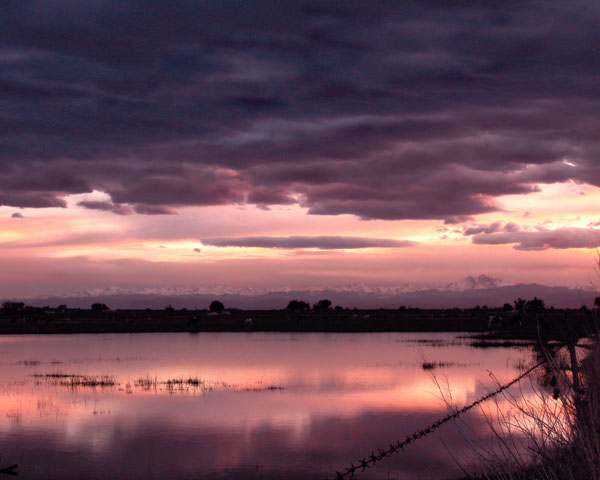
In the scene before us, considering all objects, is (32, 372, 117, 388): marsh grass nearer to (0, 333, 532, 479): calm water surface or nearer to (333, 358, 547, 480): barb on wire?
(0, 333, 532, 479): calm water surface

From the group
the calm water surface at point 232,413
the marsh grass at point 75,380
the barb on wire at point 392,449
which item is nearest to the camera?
the barb on wire at point 392,449

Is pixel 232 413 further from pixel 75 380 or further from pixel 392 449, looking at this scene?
pixel 392 449

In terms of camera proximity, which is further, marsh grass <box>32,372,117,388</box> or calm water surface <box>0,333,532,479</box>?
marsh grass <box>32,372,117,388</box>

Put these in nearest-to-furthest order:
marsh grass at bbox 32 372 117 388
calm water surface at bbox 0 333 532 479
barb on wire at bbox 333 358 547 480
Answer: barb on wire at bbox 333 358 547 480
calm water surface at bbox 0 333 532 479
marsh grass at bbox 32 372 117 388

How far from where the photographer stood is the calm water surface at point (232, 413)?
19125mm

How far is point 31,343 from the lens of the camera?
234 feet

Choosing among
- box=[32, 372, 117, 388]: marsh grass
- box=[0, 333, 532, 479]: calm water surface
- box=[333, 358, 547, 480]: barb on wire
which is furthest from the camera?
box=[32, 372, 117, 388]: marsh grass

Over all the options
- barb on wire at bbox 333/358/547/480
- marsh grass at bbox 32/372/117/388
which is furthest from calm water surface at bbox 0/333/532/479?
barb on wire at bbox 333/358/547/480

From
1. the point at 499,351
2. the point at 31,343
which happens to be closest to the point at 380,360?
the point at 499,351

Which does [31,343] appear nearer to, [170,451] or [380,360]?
[380,360]

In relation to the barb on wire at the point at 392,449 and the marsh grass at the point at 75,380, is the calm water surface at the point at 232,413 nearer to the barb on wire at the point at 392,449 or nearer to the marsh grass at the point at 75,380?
the marsh grass at the point at 75,380

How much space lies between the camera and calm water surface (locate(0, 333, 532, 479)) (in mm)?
19125

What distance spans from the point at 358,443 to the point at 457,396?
9.73 meters

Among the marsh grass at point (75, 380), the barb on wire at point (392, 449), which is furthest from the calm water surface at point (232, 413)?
the barb on wire at point (392, 449)
